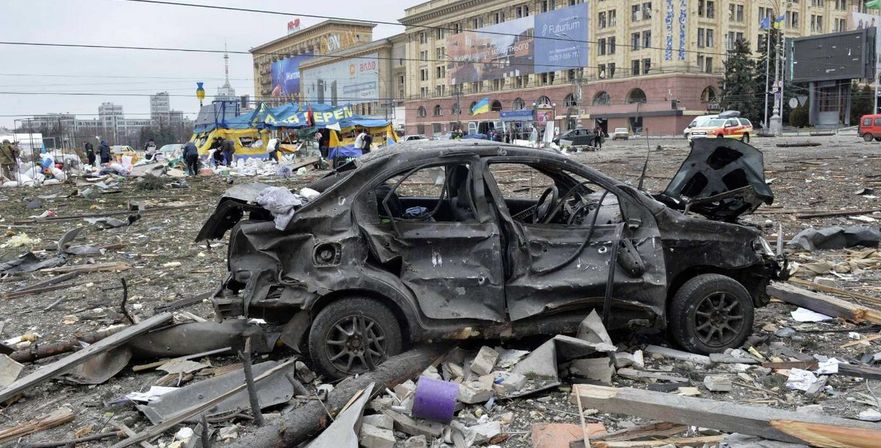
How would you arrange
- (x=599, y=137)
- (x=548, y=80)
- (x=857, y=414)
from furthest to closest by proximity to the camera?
1. (x=548, y=80)
2. (x=599, y=137)
3. (x=857, y=414)

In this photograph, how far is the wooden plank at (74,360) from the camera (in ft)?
14.7

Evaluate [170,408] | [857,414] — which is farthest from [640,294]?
[170,408]

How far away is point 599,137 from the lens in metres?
42.8

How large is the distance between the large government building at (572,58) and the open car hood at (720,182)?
45.3 metres

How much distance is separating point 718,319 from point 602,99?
7156 centimetres

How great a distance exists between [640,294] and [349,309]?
84.6 inches

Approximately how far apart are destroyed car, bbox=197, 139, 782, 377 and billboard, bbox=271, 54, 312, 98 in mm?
122331

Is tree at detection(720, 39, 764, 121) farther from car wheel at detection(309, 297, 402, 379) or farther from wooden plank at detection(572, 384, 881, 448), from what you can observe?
wooden plank at detection(572, 384, 881, 448)

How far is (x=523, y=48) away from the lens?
82.6 metres

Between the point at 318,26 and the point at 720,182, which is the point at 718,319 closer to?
the point at 720,182

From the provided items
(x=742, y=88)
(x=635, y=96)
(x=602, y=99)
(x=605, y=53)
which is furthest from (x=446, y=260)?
(x=605, y=53)

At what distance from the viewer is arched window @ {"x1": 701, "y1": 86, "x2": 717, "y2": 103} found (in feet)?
225

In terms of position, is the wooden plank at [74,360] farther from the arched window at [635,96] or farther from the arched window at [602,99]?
the arched window at [602,99]

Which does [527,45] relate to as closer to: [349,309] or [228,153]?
[228,153]
